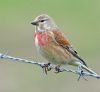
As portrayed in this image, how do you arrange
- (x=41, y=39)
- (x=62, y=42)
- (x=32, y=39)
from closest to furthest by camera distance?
1. (x=41, y=39)
2. (x=62, y=42)
3. (x=32, y=39)

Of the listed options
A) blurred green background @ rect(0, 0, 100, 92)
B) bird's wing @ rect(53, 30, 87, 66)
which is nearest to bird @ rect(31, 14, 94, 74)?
bird's wing @ rect(53, 30, 87, 66)

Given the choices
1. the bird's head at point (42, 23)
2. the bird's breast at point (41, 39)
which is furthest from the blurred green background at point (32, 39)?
the bird's breast at point (41, 39)

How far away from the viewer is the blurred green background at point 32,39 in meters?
16.3

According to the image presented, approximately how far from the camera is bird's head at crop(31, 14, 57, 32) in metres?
12.8

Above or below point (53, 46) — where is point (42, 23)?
above

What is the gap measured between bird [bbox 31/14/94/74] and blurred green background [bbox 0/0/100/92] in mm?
3210

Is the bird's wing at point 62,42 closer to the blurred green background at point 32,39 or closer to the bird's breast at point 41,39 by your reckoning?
the bird's breast at point 41,39

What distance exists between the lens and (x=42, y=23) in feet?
42.2

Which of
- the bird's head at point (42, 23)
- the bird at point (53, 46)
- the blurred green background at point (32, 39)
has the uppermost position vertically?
the blurred green background at point (32, 39)

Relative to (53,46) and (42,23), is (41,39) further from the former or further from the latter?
(42,23)

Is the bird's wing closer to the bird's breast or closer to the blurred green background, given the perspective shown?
the bird's breast

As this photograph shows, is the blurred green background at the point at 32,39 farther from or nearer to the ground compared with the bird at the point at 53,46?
farther from the ground

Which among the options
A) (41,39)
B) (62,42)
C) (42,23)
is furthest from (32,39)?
(41,39)

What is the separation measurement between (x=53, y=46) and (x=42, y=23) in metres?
0.40
